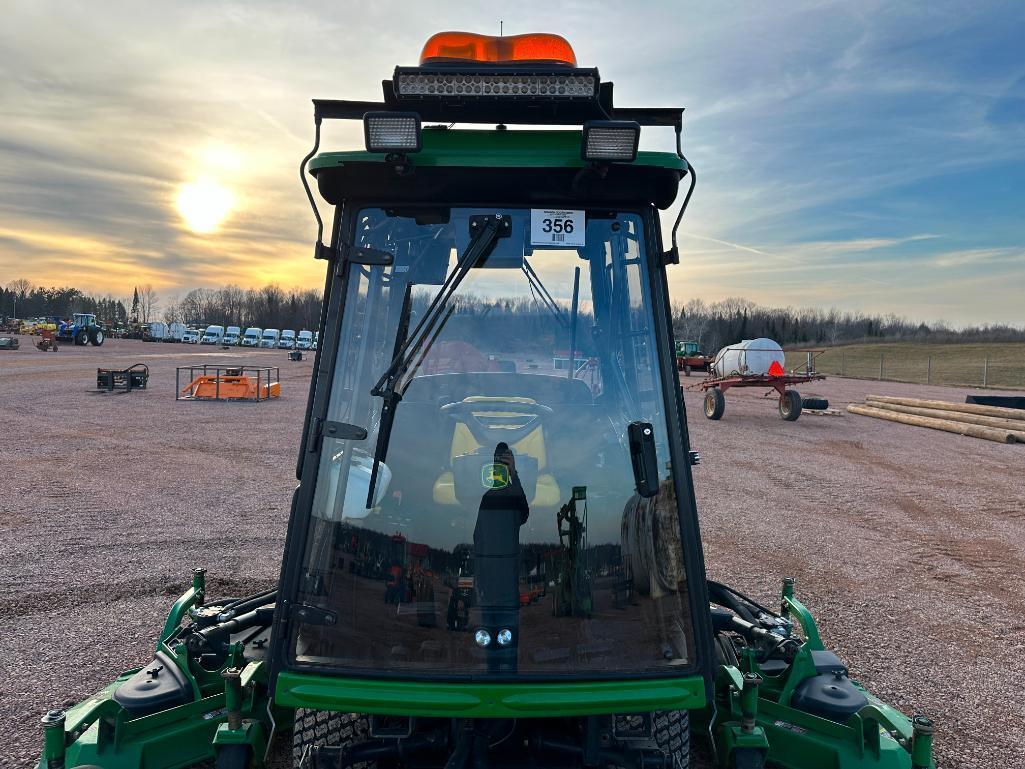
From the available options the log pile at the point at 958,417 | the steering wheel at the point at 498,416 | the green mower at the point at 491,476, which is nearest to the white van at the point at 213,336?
the log pile at the point at 958,417

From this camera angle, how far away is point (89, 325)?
176 feet

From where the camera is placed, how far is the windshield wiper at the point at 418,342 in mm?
2490

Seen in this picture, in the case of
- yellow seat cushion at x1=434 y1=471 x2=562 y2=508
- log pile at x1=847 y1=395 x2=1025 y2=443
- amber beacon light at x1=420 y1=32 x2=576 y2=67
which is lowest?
log pile at x1=847 y1=395 x2=1025 y2=443

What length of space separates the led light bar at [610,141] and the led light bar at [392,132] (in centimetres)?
54

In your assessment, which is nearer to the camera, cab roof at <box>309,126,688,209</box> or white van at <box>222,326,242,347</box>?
cab roof at <box>309,126,688,209</box>

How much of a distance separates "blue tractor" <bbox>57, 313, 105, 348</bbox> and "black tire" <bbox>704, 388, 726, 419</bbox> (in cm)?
4936

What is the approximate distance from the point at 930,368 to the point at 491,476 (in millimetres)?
43398

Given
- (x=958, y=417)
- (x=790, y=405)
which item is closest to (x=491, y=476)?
(x=790, y=405)

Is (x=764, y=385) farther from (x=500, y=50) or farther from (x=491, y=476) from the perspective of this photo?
(x=491, y=476)

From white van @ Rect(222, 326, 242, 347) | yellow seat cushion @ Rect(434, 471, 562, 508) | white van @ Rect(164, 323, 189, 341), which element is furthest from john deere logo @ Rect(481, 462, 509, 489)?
white van @ Rect(164, 323, 189, 341)

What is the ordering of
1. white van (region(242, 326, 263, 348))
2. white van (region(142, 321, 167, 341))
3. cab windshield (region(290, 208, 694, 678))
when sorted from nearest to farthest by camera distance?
cab windshield (region(290, 208, 694, 678)) < white van (region(242, 326, 263, 348)) < white van (region(142, 321, 167, 341))

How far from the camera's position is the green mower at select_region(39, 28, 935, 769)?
2.37 m

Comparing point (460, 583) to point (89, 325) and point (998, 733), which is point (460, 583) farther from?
point (89, 325)

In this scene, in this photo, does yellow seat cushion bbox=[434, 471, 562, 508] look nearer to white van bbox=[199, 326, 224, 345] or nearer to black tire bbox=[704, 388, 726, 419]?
black tire bbox=[704, 388, 726, 419]
